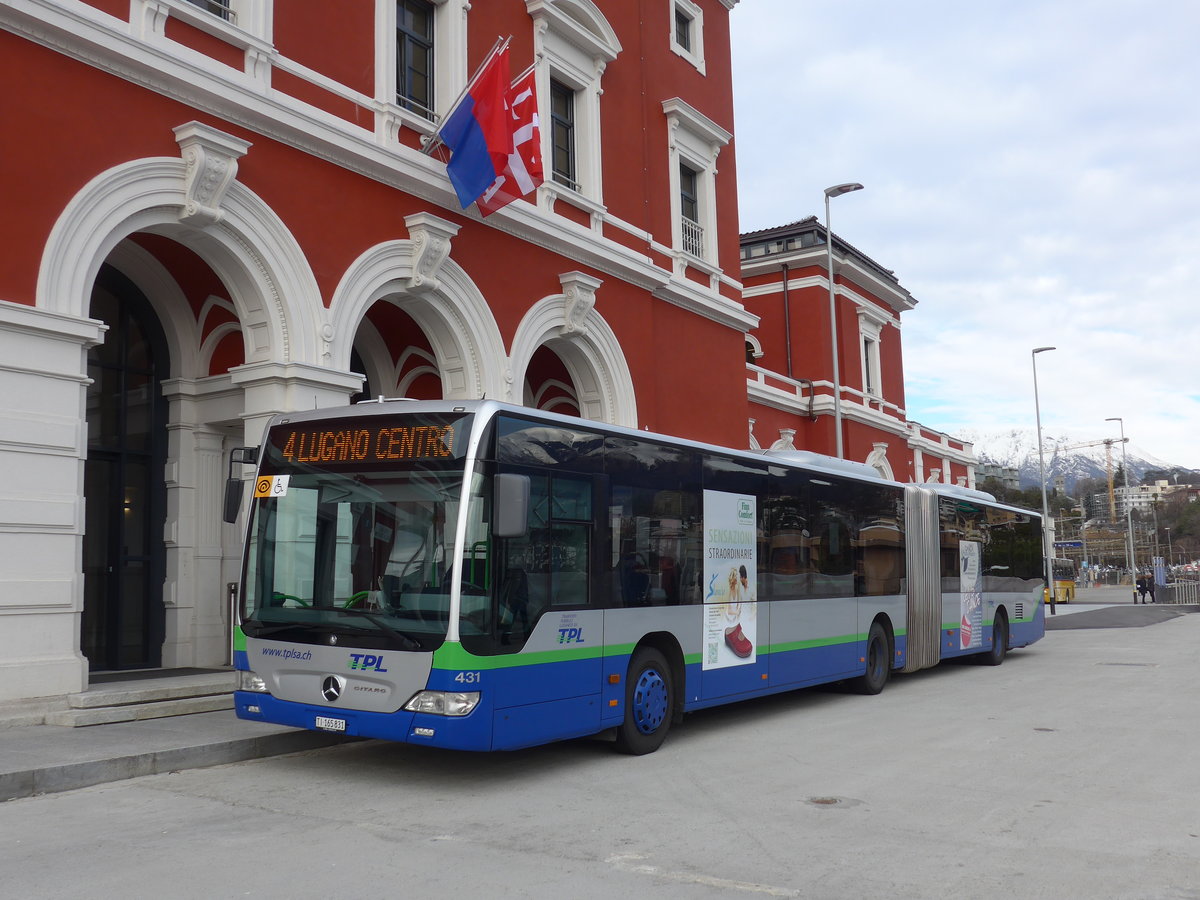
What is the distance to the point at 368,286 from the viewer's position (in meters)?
13.8

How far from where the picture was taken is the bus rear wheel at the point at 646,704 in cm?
931

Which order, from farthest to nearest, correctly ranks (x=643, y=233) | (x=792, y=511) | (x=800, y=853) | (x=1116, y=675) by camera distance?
1. (x=643, y=233)
2. (x=1116, y=675)
3. (x=792, y=511)
4. (x=800, y=853)

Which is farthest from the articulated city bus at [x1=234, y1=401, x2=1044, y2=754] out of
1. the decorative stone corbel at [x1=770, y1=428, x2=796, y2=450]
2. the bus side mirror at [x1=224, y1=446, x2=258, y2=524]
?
the decorative stone corbel at [x1=770, y1=428, x2=796, y2=450]

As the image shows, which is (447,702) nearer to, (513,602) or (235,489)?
(513,602)

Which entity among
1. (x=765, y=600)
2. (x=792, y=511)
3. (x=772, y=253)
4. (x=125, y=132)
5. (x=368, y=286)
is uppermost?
(x=772, y=253)

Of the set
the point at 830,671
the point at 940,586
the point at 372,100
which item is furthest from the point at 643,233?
the point at 830,671

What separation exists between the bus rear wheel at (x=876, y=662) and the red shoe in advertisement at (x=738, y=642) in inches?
132

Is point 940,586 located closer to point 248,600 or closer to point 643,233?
point 643,233

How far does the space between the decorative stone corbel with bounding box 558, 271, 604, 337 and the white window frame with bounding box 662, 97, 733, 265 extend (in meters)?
3.79

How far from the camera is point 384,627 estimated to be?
7797mm

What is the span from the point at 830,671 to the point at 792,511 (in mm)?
2138

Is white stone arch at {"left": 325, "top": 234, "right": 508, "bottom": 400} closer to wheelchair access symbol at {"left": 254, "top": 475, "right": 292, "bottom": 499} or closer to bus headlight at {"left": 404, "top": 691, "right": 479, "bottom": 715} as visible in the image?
wheelchair access symbol at {"left": 254, "top": 475, "right": 292, "bottom": 499}

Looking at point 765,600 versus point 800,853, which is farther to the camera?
point 765,600

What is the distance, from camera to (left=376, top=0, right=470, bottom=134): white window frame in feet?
47.0
